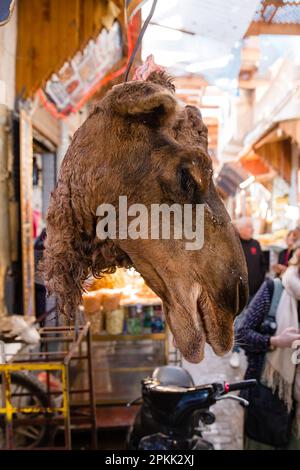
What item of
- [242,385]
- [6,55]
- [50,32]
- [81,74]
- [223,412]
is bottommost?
[223,412]

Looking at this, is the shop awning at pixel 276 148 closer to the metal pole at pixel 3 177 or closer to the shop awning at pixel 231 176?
the shop awning at pixel 231 176

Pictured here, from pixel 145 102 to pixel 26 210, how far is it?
2276 mm

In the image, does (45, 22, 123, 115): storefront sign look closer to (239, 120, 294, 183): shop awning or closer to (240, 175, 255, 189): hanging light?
(239, 120, 294, 183): shop awning

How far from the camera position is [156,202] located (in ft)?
2.29

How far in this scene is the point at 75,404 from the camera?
311 centimetres

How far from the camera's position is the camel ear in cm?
65

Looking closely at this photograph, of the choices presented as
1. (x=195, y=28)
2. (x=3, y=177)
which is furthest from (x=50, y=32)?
(x=3, y=177)

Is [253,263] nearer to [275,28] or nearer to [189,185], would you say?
[275,28]

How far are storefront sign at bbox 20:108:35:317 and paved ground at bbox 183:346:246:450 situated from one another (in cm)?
141

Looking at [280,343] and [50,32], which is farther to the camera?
[50,32]

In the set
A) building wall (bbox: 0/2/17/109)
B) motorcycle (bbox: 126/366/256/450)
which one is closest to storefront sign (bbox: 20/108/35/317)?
building wall (bbox: 0/2/17/109)

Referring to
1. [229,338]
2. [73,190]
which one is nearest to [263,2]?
[73,190]

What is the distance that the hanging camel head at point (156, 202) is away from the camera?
69 centimetres
